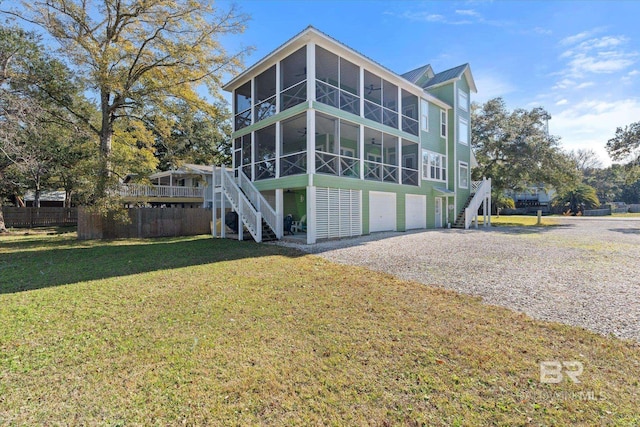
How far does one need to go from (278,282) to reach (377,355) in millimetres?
3387

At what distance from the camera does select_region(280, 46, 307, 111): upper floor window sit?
13.2 metres

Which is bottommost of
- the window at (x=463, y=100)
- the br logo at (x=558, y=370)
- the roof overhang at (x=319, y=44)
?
the br logo at (x=558, y=370)

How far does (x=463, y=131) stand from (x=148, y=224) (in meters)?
21.6

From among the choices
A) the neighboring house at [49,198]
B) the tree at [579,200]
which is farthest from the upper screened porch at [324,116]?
the neighboring house at [49,198]

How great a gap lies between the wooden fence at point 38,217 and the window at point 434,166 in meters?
30.2

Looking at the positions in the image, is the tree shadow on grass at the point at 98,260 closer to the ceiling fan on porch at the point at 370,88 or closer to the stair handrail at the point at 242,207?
the stair handrail at the point at 242,207

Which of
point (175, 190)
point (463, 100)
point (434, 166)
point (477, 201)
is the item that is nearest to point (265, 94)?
point (434, 166)

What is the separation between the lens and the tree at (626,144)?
2192 cm

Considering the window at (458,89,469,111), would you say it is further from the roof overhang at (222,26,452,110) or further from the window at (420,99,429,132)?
the roof overhang at (222,26,452,110)

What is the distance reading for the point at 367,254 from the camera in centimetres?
952

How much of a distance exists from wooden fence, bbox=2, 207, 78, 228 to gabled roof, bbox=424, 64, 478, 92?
3218 centimetres

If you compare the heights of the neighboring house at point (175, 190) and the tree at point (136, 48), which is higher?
the tree at point (136, 48)

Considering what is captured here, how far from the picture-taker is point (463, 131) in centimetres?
2078

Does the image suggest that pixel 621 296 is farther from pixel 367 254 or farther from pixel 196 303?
pixel 196 303
